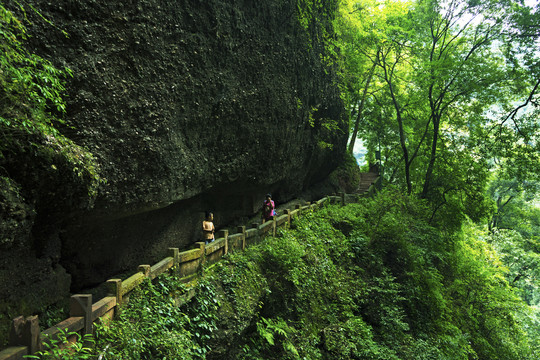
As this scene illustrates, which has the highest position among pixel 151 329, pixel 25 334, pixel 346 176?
pixel 346 176

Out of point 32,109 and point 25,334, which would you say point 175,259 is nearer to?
point 25,334

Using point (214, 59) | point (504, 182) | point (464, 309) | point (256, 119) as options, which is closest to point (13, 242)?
point (214, 59)

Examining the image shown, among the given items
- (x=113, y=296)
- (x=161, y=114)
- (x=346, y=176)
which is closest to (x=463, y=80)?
(x=346, y=176)

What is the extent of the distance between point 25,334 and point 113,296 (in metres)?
1.49

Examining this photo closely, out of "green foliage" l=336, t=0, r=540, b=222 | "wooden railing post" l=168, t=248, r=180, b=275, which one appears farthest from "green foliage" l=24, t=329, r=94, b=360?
"green foliage" l=336, t=0, r=540, b=222

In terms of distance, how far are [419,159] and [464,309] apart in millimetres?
11679

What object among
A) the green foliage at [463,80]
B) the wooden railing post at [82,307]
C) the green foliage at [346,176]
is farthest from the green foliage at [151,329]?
the green foliage at [346,176]

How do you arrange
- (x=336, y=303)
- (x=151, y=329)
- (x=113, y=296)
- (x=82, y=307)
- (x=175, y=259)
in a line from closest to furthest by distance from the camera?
1. (x=82, y=307)
2. (x=113, y=296)
3. (x=151, y=329)
4. (x=175, y=259)
5. (x=336, y=303)

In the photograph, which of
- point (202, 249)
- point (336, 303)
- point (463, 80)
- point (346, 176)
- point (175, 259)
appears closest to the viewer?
point (175, 259)

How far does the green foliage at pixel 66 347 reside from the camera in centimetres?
352

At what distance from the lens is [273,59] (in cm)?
1198

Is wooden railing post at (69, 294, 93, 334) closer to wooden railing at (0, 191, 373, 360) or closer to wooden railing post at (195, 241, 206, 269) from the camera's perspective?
wooden railing at (0, 191, 373, 360)

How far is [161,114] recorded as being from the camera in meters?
7.80

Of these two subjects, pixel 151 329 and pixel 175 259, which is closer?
pixel 151 329
